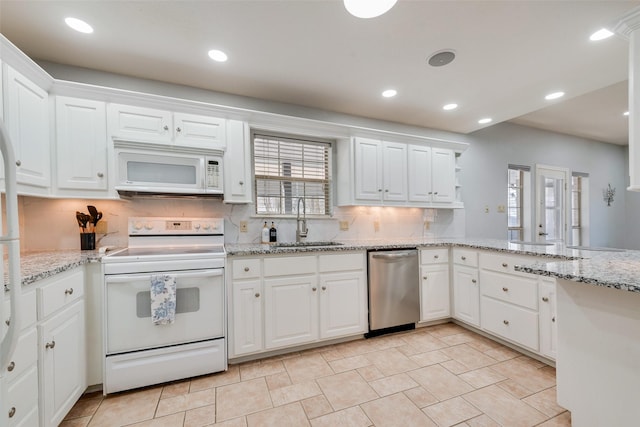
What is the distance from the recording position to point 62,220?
2.29m

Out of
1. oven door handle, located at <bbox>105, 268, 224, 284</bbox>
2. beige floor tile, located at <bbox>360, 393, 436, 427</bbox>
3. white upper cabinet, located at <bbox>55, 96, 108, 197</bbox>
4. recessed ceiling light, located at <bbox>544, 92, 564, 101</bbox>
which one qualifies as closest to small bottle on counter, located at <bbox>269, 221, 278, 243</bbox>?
oven door handle, located at <bbox>105, 268, 224, 284</bbox>

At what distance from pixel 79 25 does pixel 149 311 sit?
6.64 ft

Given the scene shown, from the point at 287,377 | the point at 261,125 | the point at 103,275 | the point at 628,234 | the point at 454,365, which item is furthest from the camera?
the point at 628,234

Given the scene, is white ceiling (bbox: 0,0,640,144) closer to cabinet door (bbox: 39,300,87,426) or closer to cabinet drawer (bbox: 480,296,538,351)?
cabinet door (bbox: 39,300,87,426)

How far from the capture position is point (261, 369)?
7.15 feet

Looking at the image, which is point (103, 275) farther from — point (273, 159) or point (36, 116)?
point (273, 159)

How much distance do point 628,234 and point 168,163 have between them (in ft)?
28.1

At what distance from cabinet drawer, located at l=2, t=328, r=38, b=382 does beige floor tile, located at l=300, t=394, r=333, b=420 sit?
1456 millimetres

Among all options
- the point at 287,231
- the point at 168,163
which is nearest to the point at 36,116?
the point at 168,163

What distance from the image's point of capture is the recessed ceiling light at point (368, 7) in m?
1.55

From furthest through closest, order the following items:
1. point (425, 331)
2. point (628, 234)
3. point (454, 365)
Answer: point (628, 234) < point (425, 331) < point (454, 365)

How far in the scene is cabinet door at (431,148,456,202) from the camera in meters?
3.48

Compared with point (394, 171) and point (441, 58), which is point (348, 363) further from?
point (441, 58)

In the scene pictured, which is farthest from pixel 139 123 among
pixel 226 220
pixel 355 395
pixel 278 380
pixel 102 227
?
pixel 355 395
